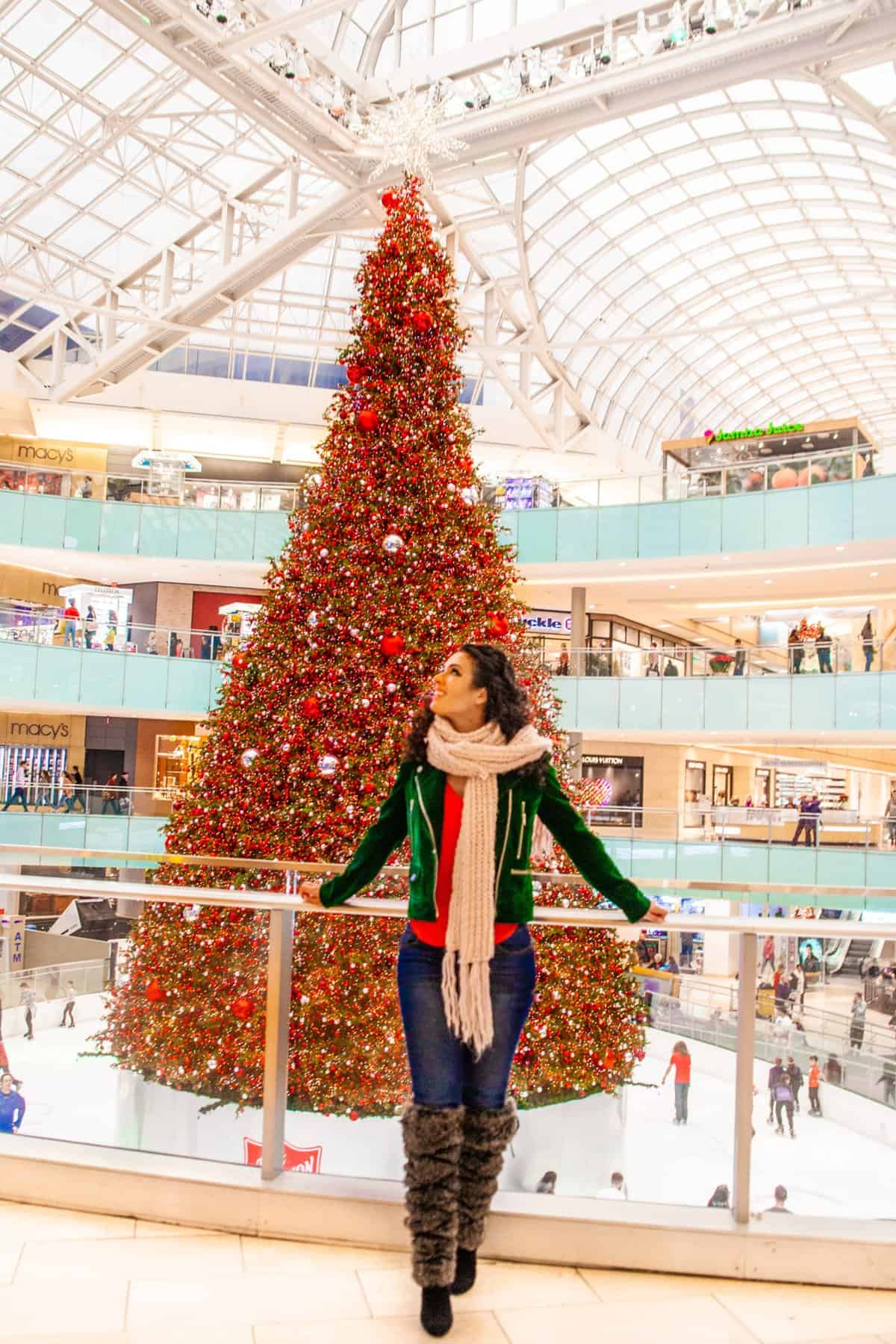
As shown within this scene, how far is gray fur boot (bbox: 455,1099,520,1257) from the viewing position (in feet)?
10.4

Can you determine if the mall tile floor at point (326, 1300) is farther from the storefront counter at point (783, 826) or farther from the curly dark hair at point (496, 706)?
the storefront counter at point (783, 826)

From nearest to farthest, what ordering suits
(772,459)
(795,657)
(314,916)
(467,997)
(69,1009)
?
1. (467,997)
2. (314,916)
3. (69,1009)
4. (795,657)
5. (772,459)

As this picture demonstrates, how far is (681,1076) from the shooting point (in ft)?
11.8

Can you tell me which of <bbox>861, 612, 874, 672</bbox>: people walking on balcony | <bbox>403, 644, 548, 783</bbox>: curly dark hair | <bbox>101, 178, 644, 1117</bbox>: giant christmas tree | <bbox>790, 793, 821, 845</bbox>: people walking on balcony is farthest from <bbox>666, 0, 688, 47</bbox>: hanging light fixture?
<bbox>403, 644, 548, 783</bbox>: curly dark hair

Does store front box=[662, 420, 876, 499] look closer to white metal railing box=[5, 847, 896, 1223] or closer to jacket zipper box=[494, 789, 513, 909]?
white metal railing box=[5, 847, 896, 1223]

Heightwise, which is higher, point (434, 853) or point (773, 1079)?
point (434, 853)

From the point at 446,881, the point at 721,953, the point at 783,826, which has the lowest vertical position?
the point at 783,826

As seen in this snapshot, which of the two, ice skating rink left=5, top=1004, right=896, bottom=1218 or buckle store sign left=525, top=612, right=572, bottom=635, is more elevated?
buckle store sign left=525, top=612, right=572, bottom=635

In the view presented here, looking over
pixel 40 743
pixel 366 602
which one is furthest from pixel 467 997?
pixel 40 743

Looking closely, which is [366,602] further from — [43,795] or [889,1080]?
[43,795]

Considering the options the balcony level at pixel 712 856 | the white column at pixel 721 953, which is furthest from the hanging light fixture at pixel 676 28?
the white column at pixel 721 953

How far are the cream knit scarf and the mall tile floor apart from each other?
74cm

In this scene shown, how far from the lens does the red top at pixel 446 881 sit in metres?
3.13

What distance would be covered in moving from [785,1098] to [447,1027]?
3.57 ft
